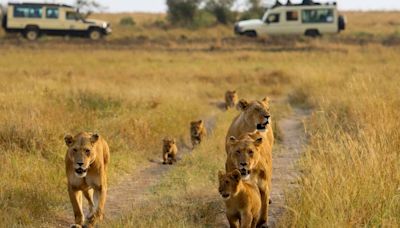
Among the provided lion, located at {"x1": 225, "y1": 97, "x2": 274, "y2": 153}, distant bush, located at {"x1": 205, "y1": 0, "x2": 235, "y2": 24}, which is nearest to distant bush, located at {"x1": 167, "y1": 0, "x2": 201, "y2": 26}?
distant bush, located at {"x1": 205, "y1": 0, "x2": 235, "y2": 24}

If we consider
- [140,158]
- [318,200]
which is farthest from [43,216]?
[140,158]

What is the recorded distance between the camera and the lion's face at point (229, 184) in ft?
19.5

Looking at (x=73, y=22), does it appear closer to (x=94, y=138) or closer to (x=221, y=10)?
(x=221, y=10)

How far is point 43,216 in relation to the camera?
723cm

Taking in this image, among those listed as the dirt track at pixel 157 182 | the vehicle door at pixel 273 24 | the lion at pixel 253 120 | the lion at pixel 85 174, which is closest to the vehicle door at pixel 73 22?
the vehicle door at pixel 273 24

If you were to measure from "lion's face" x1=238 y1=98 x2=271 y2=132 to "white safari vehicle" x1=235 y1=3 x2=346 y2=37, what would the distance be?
1175 inches

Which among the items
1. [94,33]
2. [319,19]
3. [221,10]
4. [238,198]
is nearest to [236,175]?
[238,198]

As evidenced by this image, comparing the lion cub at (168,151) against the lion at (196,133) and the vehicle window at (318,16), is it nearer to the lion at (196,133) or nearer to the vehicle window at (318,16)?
the lion at (196,133)

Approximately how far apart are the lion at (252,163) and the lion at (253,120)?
97 centimetres

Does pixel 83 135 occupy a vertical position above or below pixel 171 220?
above

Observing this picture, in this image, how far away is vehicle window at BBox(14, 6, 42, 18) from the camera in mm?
39625

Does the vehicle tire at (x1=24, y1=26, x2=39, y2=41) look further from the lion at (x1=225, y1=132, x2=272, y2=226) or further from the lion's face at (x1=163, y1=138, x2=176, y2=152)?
the lion at (x1=225, y1=132, x2=272, y2=226)

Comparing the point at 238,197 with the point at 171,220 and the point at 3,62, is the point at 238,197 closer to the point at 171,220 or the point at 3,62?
the point at 171,220

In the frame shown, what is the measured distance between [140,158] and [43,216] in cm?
392
